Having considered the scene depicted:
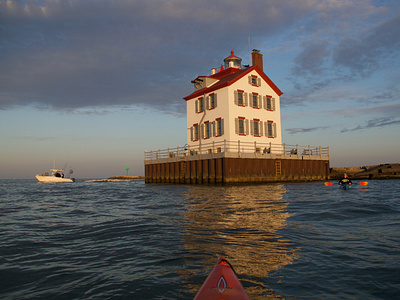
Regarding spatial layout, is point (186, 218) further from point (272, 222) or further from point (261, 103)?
point (261, 103)

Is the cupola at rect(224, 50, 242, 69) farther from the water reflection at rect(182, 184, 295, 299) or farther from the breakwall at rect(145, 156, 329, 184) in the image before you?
the water reflection at rect(182, 184, 295, 299)

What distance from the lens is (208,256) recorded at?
16.4ft

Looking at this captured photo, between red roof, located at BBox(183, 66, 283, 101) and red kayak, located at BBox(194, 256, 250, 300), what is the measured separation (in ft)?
84.5

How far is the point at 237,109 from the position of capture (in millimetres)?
28641

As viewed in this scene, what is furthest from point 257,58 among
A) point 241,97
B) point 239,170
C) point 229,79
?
point 239,170

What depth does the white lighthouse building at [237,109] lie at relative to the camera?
2836cm

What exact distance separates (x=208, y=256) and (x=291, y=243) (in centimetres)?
179

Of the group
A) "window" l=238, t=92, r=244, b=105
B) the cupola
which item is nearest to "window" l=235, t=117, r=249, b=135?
"window" l=238, t=92, r=244, b=105

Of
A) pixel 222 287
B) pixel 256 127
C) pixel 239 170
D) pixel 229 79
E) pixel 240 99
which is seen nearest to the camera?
pixel 222 287

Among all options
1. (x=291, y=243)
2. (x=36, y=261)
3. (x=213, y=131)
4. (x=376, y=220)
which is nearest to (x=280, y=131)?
(x=213, y=131)

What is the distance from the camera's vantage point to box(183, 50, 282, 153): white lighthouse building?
28.4 metres

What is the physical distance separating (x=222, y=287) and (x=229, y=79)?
1105 inches

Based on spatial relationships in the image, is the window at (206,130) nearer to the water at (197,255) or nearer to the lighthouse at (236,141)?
the lighthouse at (236,141)

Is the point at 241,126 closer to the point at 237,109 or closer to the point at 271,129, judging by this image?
the point at 237,109
